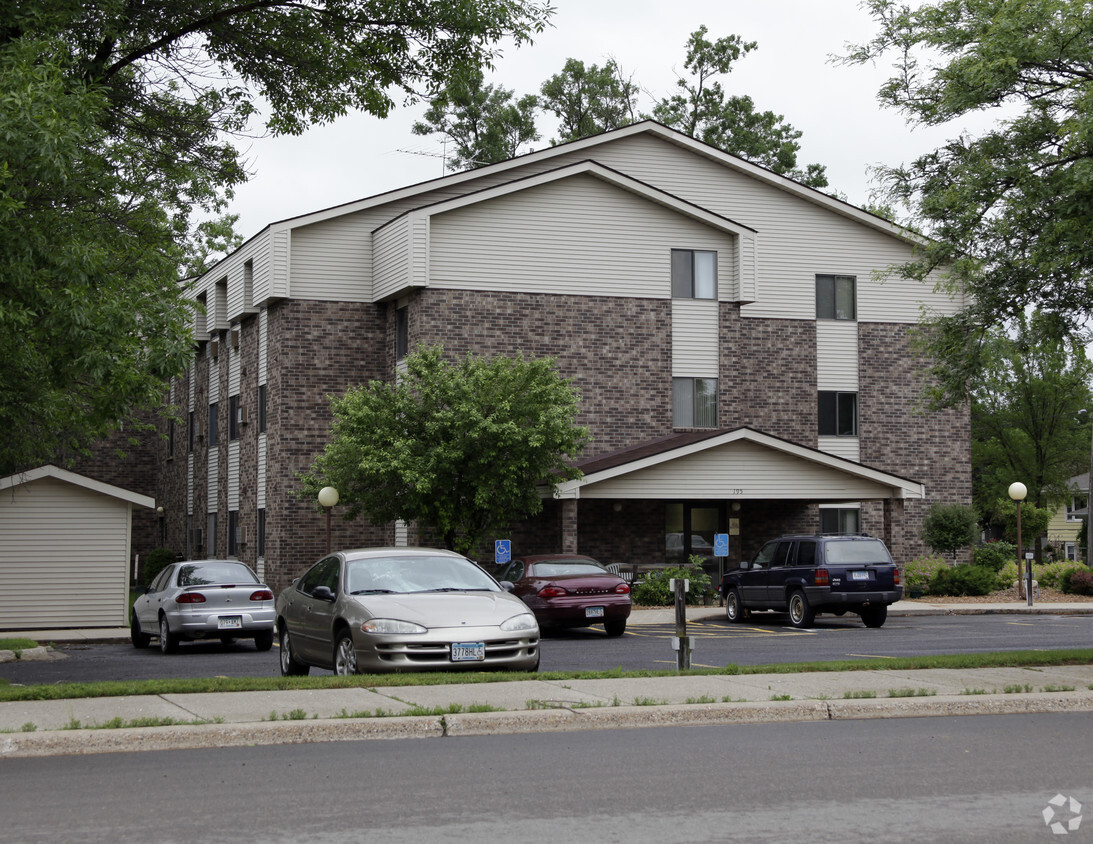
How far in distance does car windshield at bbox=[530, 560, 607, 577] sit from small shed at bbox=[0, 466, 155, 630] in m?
9.06

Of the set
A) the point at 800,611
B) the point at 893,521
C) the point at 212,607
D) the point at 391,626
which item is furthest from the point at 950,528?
the point at 391,626

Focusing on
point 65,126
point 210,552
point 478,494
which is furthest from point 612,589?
point 210,552

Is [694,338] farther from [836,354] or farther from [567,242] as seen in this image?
[836,354]

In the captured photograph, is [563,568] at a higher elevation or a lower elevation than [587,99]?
lower

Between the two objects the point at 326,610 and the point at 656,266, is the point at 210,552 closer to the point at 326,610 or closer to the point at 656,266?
the point at 656,266

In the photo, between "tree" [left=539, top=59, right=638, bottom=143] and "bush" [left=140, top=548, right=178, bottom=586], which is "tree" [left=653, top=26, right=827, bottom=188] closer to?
"tree" [left=539, top=59, right=638, bottom=143]

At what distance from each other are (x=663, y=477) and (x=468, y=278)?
275 inches

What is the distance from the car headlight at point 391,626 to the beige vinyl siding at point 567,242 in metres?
19.6

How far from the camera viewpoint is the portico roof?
29812 mm

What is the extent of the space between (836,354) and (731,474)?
796 cm

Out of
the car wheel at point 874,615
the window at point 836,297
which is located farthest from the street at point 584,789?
the window at point 836,297

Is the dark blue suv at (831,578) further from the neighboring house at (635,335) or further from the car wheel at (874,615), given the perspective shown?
the neighboring house at (635,335)

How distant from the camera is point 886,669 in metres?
14.2

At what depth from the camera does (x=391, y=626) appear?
42.8ft
